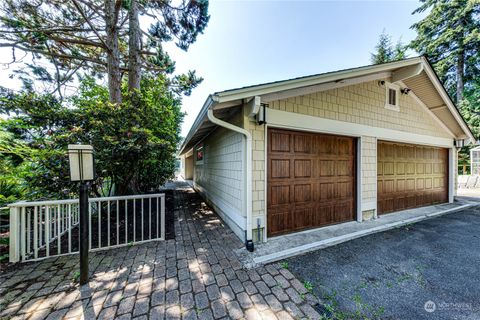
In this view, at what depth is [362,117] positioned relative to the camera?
460 centimetres

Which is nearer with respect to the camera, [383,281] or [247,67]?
[383,281]

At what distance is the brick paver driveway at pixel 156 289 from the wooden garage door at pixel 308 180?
4.26 ft

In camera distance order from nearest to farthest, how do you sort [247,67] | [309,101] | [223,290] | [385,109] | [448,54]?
[223,290]
[309,101]
[385,109]
[247,67]
[448,54]

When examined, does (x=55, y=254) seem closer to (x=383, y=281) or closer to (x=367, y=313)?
(x=367, y=313)

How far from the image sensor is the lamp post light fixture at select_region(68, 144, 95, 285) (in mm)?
2291

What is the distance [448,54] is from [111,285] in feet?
82.0

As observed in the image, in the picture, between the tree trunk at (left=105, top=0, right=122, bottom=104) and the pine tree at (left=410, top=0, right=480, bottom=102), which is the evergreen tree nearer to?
the pine tree at (left=410, top=0, right=480, bottom=102)

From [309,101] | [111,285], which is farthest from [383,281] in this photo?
[111,285]

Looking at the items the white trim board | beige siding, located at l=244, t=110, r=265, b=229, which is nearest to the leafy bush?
beige siding, located at l=244, t=110, r=265, b=229

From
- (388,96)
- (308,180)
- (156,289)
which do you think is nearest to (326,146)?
(308,180)

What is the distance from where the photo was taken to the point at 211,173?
6332mm

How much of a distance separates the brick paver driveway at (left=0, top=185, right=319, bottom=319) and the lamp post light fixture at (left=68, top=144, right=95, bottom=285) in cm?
29

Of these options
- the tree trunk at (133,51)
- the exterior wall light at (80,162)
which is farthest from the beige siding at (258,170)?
the tree trunk at (133,51)

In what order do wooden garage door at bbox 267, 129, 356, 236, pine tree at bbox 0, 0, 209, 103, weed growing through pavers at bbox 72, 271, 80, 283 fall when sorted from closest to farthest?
weed growing through pavers at bbox 72, 271, 80, 283 < wooden garage door at bbox 267, 129, 356, 236 < pine tree at bbox 0, 0, 209, 103
